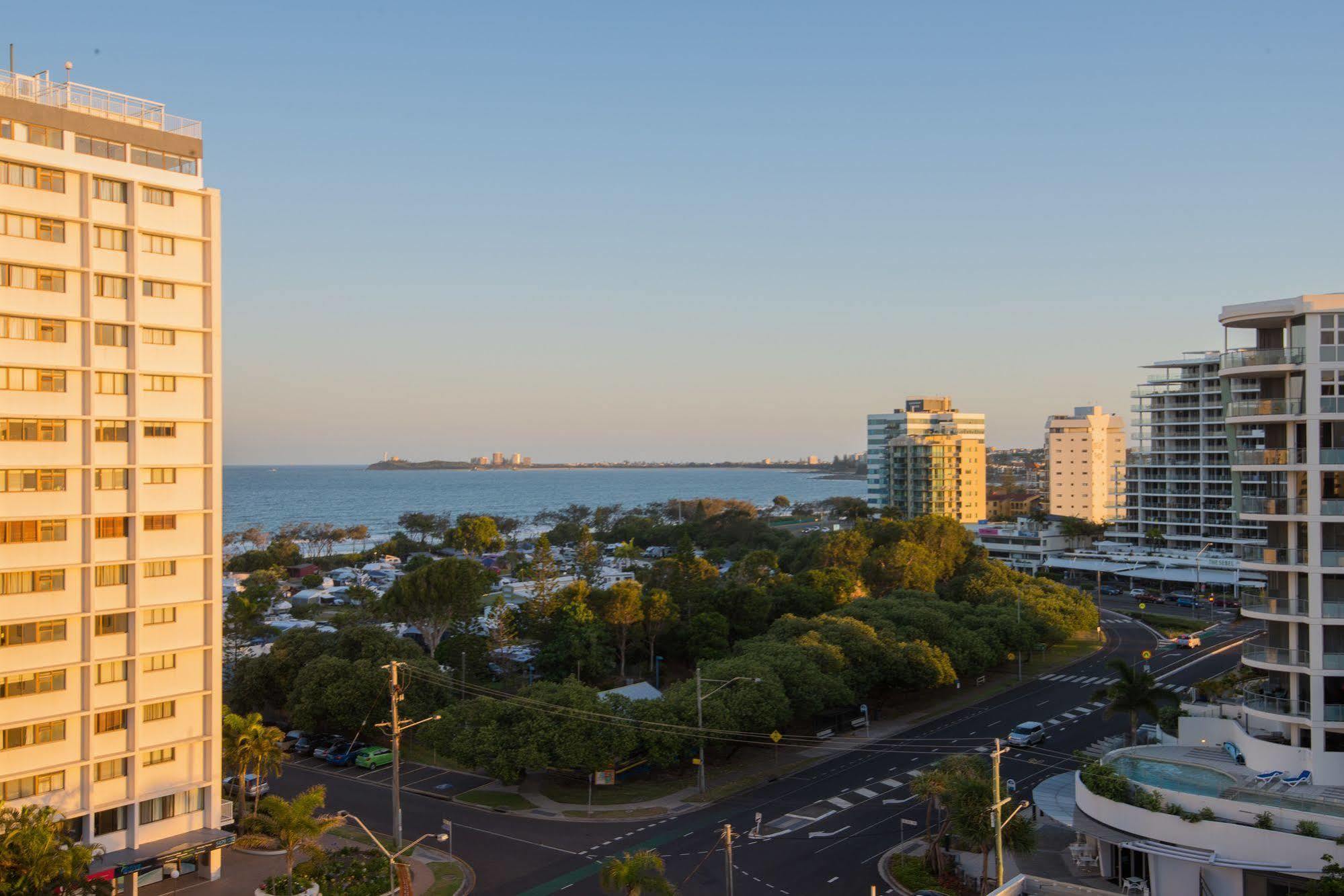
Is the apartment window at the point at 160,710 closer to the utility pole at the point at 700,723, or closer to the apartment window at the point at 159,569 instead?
the apartment window at the point at 159,569

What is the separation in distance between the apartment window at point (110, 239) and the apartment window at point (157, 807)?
59.0ft

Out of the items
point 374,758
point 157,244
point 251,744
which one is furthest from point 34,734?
point 374,758

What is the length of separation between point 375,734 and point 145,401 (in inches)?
1026

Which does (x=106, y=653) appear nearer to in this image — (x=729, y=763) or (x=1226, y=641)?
(x=729, y=763)

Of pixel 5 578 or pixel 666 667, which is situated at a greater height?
pixel 5 578

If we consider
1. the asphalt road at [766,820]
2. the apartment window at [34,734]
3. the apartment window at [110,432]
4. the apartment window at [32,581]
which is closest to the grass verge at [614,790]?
the asphalt road at [766,820]

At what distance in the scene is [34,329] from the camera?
33.9 m

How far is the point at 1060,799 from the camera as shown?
4091cm

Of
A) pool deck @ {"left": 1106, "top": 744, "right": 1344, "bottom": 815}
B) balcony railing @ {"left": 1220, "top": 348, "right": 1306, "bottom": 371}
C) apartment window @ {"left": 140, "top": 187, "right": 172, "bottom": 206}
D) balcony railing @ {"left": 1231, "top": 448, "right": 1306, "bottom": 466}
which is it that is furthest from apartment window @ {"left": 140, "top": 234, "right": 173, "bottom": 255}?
balcony railing @ {"left": 1231, "top": 448, "right": 1306, "bottom": 466}

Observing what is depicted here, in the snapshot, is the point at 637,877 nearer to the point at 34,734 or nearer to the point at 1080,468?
the point at 34,734

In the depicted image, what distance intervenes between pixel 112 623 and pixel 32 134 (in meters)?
16.9

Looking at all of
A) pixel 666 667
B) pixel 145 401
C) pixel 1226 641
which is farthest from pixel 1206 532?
pixel 145 401

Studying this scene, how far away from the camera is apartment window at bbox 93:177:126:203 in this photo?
3544 cm

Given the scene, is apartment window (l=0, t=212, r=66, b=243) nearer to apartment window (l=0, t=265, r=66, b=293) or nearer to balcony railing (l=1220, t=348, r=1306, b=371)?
apartment window (l=0, t=265, r=66, b=293)
